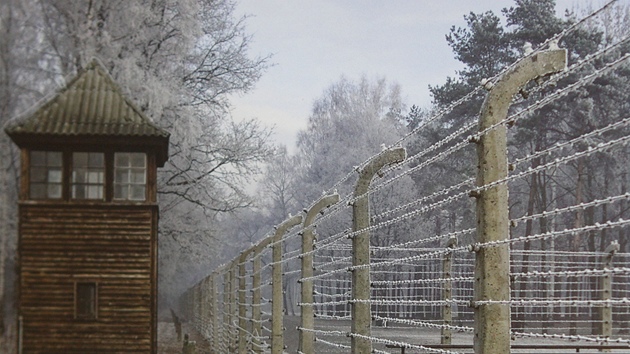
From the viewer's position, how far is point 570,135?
83.8ft

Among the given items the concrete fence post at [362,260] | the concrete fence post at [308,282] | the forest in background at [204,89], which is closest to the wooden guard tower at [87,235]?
the forest in background at [204,89]

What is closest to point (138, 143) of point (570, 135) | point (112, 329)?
point (112, 329)

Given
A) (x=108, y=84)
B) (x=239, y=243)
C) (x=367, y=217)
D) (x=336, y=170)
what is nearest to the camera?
(x=367, y=217)

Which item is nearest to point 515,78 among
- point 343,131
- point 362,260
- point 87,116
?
point 362,260

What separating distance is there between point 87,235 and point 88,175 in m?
1.07

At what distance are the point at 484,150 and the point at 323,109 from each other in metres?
42.0

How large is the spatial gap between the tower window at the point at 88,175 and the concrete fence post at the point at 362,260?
1228 centimetres

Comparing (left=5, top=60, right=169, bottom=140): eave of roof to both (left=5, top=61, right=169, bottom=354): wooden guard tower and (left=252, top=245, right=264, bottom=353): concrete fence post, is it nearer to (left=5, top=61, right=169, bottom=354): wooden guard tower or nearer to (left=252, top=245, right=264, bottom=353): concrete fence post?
(left=5, top=61, right=169, bottom=354): wooden guard tower

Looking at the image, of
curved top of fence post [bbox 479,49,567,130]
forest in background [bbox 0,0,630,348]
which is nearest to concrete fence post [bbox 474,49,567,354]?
curved top of fence post [bbox 479,49,567,130]

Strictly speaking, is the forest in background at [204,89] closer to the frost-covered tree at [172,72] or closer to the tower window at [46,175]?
the frost-covered tree at [172,72]

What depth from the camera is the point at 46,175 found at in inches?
634

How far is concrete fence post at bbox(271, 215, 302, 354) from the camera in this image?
24.1 ft

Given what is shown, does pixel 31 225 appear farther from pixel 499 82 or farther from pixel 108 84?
pixel 499 82

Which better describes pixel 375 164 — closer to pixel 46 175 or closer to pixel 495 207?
pixel 495 207
